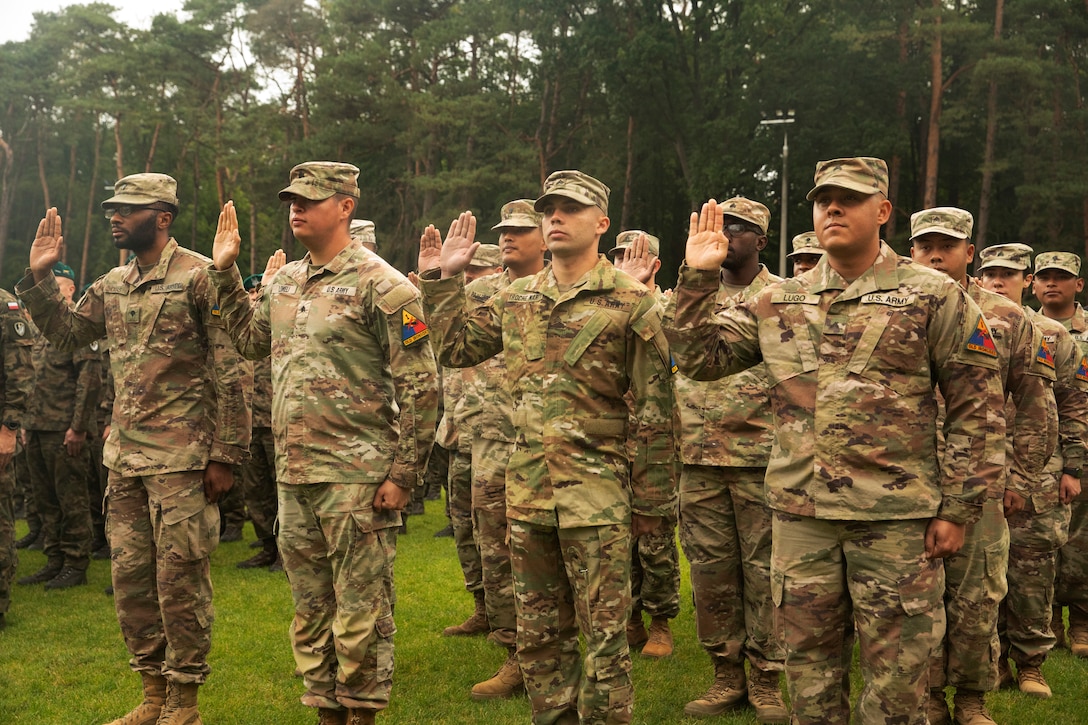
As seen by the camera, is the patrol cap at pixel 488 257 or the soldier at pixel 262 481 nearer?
the patrol cap at pixel 488 257

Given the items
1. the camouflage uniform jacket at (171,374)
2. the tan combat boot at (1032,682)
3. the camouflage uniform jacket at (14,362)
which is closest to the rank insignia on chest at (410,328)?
the camouflage uniform jacket at (171,374)

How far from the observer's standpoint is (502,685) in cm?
596

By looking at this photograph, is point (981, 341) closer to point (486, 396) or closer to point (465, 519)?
point (486, 396)

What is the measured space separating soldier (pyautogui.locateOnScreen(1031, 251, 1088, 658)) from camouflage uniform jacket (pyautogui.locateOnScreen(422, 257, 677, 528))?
368 cm

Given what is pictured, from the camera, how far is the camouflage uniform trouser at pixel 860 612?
3.79 metres

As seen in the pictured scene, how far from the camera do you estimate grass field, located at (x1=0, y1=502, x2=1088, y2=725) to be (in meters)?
5.61

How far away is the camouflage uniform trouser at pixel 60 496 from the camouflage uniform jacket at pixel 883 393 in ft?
23.2

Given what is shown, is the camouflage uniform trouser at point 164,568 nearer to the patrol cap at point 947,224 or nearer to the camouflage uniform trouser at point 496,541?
the camouflage uniform trouser at point 496,541

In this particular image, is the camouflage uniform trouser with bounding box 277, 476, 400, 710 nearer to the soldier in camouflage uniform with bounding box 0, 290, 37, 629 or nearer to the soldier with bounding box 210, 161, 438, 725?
the soldier with bounding box 210, 161, 438, 725

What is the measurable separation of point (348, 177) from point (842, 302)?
2.57m

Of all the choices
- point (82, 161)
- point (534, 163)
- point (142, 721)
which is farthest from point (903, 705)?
point (82, 161)

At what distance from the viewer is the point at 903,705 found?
3.77 metres

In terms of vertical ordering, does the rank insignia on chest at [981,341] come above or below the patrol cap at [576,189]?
below

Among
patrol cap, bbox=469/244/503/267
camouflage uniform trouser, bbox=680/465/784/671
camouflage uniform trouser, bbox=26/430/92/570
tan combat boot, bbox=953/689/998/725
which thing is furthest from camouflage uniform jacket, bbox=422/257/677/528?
camouflage uniform trouser, bbox=26/430/92/570
